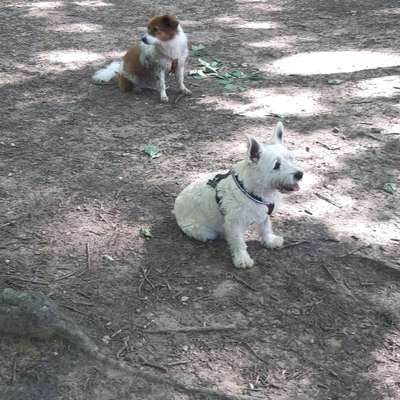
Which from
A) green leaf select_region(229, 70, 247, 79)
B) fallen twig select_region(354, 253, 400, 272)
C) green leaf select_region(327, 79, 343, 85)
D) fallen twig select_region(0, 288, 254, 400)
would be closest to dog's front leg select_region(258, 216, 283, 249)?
fallen twig select_region(354, 253, 400, 272)

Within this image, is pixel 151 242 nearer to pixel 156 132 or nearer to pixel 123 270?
pixel 123 270

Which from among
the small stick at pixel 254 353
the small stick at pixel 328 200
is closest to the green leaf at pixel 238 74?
the small stick at pixel 328 200

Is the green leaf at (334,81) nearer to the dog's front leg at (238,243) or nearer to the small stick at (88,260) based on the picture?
the dog's front leg at (238,243)

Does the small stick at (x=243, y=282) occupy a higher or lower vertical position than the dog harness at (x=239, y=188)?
lower

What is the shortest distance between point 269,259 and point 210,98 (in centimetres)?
367

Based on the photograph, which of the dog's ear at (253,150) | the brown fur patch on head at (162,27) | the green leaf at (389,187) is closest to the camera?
the dog's ear at (253,150)

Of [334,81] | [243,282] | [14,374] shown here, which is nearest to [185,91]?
[334,81]

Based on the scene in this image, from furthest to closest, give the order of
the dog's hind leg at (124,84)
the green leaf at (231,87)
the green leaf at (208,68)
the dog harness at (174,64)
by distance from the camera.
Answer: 1. the green leaf at (208,68)
2. the green leaf at (231,87)
3. the dog's hind leg at (124,84)
4. the dog harness at (174,64)

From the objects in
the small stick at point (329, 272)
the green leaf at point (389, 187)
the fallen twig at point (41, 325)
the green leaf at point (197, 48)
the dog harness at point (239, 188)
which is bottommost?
the green leaf at point (389, 187)

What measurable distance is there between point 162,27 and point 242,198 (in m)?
3.75

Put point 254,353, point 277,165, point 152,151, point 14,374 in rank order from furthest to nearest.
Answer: point 152,151 → point 277,165 → point 254,353 → point 14,374

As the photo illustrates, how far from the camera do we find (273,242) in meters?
4.83

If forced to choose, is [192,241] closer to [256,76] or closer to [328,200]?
[328,200]

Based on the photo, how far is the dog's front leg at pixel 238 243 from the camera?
4.60 m
